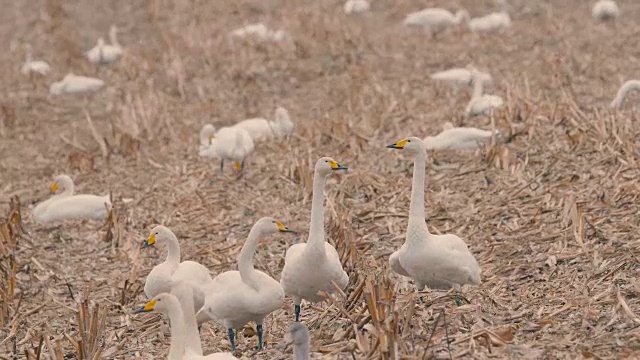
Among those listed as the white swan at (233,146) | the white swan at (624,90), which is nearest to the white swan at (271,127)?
the white swan at (233,146)

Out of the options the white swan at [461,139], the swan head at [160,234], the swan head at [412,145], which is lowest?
the white swan at [461,139]

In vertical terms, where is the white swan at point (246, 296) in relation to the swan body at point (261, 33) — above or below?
above

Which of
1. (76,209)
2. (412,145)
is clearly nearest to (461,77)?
(76,209)

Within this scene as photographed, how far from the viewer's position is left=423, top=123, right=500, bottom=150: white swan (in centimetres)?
1080

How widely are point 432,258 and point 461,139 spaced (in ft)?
13.0

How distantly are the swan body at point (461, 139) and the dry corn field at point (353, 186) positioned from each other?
17 cm

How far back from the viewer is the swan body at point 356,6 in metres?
22.2

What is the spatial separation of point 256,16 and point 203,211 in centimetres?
1441

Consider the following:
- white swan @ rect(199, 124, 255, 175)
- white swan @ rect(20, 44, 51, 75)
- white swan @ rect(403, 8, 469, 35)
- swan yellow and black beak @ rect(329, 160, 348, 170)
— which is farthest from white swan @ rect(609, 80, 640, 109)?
white swan @ rect(20, 44, 51, 75)

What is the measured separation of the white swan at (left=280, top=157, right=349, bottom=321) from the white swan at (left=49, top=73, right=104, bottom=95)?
433 inches

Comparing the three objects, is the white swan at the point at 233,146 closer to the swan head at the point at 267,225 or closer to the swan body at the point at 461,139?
the swan body at the point at 461,139

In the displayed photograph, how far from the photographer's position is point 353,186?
10656mm

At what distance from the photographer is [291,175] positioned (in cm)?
1105

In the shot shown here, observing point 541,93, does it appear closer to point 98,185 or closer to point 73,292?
point 98,185
